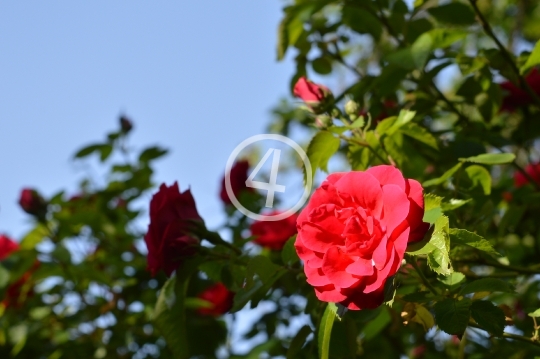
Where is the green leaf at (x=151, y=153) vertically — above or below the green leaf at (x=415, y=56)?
below

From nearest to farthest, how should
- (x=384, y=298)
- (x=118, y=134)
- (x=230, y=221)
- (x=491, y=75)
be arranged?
(x=384, y=298), (x=491, y=75), (x=230, y=221), (x=118, y=134)

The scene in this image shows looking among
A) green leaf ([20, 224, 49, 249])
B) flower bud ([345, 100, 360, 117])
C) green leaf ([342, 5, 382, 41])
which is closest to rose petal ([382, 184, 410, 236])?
flower bud ([345, 100, 360, 117])

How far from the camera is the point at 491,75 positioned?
1.41 metres

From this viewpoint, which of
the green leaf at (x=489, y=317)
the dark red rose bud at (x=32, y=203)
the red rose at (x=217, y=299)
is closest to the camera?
the green leaf at (x=489, y=317)

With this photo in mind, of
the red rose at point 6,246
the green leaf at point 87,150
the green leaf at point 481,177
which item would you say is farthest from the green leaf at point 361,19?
the red rose at point 6,246

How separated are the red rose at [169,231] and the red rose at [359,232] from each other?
271 millimetres

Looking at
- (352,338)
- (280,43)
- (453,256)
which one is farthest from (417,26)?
(352,338)

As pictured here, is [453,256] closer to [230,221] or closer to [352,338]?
[352,338]

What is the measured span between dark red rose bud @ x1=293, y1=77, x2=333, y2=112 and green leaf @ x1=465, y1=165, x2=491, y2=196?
28 centimetres

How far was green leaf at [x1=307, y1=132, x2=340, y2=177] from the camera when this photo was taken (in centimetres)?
107

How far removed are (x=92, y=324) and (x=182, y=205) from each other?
1.16 metres

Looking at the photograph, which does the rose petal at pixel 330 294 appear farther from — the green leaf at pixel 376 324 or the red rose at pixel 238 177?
the red rose at pixel 238 177

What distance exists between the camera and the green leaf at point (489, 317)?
2.79 ft

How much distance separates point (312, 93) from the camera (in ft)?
3.78
